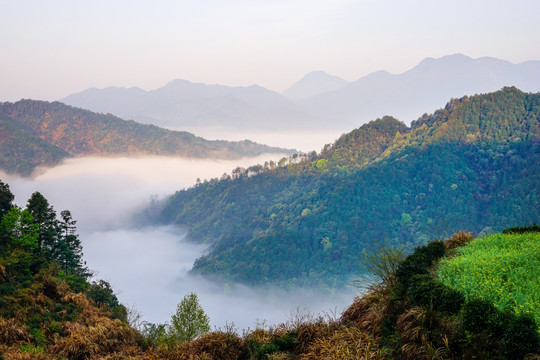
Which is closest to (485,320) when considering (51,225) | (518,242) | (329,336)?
(329,336)

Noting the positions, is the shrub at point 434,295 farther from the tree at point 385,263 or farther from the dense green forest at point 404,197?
the dense green forest at point 404,197

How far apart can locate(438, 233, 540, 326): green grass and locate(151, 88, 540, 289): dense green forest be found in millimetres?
98861

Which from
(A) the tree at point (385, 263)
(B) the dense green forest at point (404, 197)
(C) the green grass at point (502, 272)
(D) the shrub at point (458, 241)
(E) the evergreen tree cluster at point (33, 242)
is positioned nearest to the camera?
(C) the green grass at point (502, 272)

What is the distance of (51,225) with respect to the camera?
37.4 m

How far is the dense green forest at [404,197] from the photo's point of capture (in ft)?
367

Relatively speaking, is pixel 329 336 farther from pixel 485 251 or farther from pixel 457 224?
pixel 457 224

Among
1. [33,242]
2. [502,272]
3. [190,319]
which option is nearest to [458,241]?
[502,272]

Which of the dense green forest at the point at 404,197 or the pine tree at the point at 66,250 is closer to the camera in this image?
the pine tree at the point at 66,250

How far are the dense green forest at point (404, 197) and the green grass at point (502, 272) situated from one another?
324 ft

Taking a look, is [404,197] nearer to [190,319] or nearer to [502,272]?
[190,319]

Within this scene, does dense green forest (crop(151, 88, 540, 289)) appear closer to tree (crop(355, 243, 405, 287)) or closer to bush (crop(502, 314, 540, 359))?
tree (crop(355, 243, 405, 287))

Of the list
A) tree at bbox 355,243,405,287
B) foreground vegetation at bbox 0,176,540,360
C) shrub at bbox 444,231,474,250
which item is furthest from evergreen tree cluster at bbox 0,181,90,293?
shrub at bbox 444,231,474,250

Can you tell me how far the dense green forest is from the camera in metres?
112

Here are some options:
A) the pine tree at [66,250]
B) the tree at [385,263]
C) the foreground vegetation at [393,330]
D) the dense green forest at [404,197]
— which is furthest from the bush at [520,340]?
the dense green forest at [404,197]
